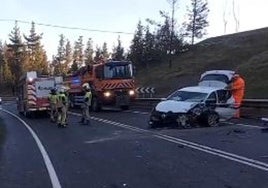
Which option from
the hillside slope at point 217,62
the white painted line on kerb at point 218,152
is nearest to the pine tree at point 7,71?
the hillside slope at point 217,62

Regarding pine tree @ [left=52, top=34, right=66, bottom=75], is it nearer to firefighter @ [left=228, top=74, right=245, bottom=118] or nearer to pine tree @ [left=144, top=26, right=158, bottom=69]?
pine tree @ [left=144, top=26, right=158, bottom=69]

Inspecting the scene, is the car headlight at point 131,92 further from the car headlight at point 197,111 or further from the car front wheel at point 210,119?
the car headlight at point 197,111

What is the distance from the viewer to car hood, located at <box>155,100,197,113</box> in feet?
75.4

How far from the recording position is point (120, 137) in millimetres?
19688

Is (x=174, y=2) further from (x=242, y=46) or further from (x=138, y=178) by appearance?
(x=138, y=178)

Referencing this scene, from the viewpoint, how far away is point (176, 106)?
23250 mm

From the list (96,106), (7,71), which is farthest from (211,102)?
(7,71)

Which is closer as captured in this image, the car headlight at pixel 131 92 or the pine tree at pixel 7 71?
the car headlight at pixel 131 92

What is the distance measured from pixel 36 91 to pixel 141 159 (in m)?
24.7

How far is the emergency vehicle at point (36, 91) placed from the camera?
37438 mm

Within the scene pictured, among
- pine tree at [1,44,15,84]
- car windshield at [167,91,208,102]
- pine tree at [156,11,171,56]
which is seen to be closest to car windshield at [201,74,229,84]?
car windshield at [167,91,208,102]

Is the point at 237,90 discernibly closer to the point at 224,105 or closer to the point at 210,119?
the point at 224,105

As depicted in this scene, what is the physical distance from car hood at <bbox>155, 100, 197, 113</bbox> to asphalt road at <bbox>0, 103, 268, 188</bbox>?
1.22 metres

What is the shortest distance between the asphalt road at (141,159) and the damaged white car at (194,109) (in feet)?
3.67
